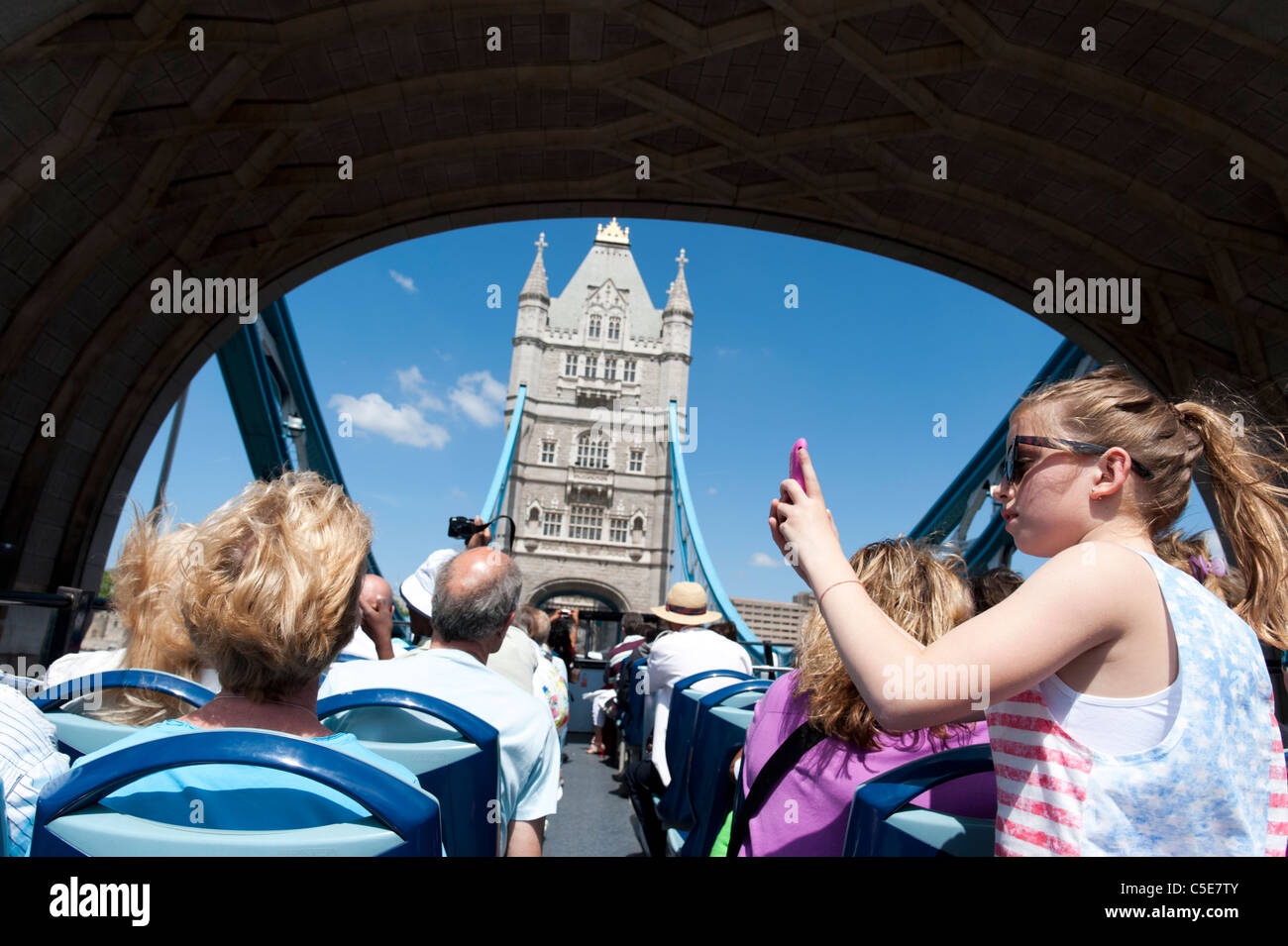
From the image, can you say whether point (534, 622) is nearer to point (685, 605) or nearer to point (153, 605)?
point (685, 605)

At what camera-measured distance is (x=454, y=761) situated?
5.14 feet

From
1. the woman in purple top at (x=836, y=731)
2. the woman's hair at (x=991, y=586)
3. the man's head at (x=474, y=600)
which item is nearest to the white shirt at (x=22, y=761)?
the man's head at (x=474, y=600)

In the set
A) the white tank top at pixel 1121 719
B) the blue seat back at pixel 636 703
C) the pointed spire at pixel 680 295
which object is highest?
the pointed spire at pixel 680 295

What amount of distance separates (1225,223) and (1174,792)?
457 inches

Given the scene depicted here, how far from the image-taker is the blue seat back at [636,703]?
546 cm

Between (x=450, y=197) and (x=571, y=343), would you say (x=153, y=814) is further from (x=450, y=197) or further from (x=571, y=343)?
(x=571, y=343)

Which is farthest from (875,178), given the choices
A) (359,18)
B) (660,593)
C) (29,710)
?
(660,593)

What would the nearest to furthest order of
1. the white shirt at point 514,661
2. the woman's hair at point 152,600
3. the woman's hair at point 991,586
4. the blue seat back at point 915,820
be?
1. the blue seat back at point 915,820
2. the woman's hair at point 152,600
3. the woman's hair at point 991,586
4. the white shirt at point 514,661

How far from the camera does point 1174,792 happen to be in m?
0.96

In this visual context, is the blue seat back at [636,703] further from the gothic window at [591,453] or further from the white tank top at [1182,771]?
the gothic window at [591,453]

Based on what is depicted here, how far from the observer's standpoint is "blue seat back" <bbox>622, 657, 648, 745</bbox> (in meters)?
5.46

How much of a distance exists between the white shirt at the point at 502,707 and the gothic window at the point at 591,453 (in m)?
50.5

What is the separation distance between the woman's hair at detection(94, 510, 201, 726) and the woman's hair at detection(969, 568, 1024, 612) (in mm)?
2325

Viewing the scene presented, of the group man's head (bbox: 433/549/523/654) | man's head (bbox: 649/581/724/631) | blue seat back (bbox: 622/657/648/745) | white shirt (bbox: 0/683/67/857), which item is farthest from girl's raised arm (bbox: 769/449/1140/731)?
blue seat back (bbox: 622/657/648/745)
